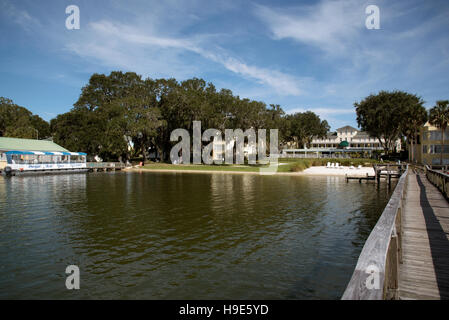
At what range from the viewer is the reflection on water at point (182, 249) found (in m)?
8.00

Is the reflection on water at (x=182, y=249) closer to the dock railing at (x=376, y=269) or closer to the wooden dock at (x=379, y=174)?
the dock railing at (x=376, y=269)

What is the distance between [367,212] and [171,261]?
13.1 metres

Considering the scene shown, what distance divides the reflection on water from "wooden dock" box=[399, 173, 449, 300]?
188 centimetres

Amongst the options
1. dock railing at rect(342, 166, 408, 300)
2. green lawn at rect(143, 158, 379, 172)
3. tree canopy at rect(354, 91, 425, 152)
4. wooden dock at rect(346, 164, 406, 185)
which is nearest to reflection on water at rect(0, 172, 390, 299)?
dock railing at rect(342, 166, 408, 300)

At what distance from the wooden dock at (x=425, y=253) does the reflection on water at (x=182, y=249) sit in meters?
1.88

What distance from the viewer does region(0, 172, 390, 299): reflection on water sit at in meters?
8.00

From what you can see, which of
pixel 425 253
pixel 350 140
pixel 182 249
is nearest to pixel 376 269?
pixel 425 253

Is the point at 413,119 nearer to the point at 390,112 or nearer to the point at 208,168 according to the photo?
the point at 390,112

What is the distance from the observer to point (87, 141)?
217 feet

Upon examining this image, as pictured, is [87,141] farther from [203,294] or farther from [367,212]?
[203,294]

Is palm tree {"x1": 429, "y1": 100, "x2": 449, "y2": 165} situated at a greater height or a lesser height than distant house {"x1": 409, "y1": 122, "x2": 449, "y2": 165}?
greater

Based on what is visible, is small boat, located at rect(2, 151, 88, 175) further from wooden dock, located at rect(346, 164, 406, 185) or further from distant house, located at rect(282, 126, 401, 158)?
distant house, located at rect(282, 126, 401, 158)

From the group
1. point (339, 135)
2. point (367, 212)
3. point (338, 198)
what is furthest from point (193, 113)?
point (339, 135)

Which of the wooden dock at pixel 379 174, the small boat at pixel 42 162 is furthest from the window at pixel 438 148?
the small boat at pixel 42 162
